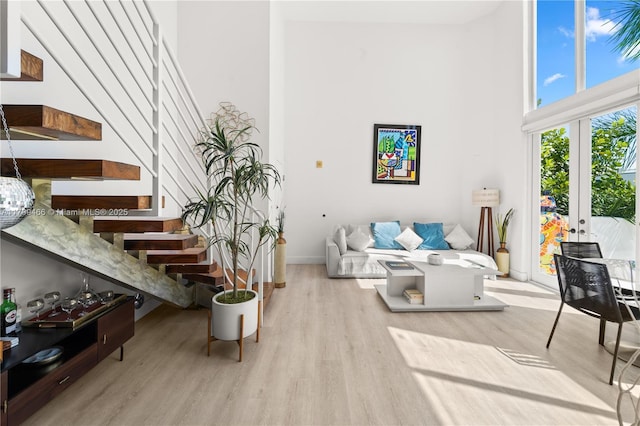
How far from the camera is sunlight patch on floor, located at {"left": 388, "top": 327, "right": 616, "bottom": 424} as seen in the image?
6.21ft

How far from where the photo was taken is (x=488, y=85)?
5629 millimetres

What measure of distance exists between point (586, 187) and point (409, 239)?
2.48 meters

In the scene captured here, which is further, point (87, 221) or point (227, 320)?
point (227, 320)

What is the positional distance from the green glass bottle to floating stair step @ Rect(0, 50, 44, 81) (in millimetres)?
1423

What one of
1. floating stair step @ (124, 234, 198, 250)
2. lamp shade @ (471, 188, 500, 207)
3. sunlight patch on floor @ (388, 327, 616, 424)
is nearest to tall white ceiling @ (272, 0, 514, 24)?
lamp shade @ (471, 188, 500, 207)

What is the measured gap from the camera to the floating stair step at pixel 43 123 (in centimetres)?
131

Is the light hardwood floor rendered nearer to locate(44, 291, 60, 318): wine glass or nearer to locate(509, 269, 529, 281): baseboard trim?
locate(44, 291, 60, 318): wine glass

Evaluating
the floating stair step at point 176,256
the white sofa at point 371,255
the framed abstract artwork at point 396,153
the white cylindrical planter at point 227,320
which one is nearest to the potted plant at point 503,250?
the white sofa at point 371,255

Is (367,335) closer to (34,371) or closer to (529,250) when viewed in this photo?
(34,371)

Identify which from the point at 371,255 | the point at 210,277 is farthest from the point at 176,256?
the point at 371,255

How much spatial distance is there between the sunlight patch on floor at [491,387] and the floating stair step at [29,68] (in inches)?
102

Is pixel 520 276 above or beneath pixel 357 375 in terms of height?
above

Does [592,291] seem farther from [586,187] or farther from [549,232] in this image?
[549,232]

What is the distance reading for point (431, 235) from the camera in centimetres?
575
